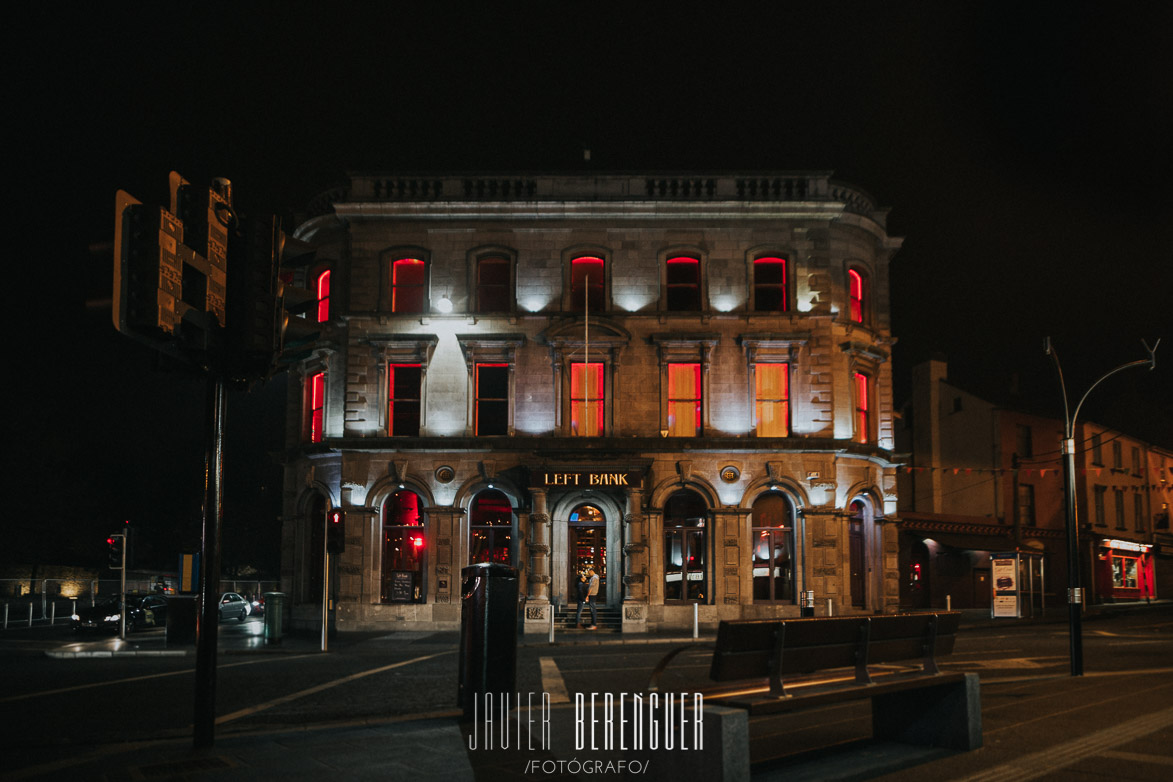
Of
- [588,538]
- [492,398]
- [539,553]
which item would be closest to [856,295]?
[588,538]

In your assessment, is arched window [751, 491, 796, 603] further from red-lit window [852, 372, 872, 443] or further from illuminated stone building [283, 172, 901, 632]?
red-lit window [852, 372, 872, 443]

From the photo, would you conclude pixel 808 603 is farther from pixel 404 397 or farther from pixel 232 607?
pixel 232 607

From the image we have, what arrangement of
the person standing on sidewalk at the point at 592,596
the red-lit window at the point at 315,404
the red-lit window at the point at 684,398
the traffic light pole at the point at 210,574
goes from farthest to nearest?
the red-lit window at the point at 315,404 < the red-lit window at the point at 684,398 < the person standing on sidewalk at the point at 592,596 < the traffic light pole at the point at 210,574

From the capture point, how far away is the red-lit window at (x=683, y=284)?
30.1 meters

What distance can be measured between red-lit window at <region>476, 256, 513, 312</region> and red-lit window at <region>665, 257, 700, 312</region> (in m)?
4.99

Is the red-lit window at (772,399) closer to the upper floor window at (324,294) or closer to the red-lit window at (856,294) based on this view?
the red-lit window at (856,294)

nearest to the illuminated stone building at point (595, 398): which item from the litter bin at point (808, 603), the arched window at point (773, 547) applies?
the arched window at point (773, 547)

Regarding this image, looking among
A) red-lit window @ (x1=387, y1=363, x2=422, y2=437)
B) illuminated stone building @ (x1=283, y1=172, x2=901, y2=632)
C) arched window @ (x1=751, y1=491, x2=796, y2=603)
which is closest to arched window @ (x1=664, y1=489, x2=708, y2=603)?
illuminated stone building @ (x1=283, y1=172, x2=901, y2=632)

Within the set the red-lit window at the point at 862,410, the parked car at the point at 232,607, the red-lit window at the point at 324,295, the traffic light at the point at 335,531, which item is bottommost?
the parked car at the point at 232,607

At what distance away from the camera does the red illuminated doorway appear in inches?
1184

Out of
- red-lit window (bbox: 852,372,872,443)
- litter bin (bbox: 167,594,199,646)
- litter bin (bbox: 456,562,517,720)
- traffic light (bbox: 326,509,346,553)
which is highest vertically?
red-lit window (bbox: 852,372,872,443)

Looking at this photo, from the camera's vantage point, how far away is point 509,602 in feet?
38.0

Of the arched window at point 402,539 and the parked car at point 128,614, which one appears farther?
the arched window at point 402,539

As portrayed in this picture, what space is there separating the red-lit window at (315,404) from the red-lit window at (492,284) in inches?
221
